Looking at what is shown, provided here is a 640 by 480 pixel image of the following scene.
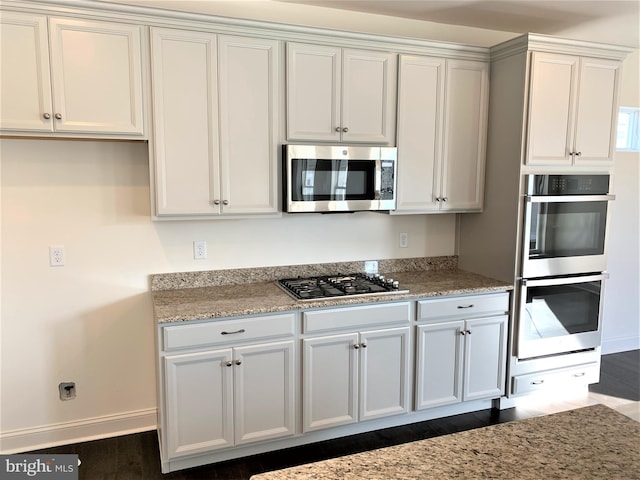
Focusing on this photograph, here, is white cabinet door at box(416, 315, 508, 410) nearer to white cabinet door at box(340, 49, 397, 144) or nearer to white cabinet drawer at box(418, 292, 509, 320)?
white cabinet drawer at box(418, 292, 509, 320)

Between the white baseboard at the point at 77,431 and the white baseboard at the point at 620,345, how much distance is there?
387 centimetres

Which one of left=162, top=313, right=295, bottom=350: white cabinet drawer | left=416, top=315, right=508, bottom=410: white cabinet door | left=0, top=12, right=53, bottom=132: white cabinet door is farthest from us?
left=416, top=315, right=508, bottom=410: white cabinet door

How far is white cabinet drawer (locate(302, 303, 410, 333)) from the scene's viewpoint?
2666mm

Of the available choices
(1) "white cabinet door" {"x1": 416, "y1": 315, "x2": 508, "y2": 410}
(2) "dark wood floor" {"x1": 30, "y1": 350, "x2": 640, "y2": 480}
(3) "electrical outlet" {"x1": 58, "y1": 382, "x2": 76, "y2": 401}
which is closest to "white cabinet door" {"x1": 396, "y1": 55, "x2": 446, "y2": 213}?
(1) "white cabinet door" {"x1": 416, "y1": 315, "x2": 508, "y2": 410}

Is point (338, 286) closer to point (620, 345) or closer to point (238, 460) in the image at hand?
point (238, 460)

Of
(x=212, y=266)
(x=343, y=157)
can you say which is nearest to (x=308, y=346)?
(x=212, y=266)

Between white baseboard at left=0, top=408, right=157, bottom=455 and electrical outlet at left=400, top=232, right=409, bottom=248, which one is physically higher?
electrical outlet at left=400, top=232, right=409, bottom=248

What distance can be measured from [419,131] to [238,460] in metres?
2.25

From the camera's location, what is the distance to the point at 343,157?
2.87 metres

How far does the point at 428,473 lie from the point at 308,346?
1621 mm

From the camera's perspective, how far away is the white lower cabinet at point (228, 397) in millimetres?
2459

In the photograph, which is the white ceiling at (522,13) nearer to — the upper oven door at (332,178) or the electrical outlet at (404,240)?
the upper oven door at (332,178)

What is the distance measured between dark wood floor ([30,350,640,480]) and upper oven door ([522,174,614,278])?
1.05m

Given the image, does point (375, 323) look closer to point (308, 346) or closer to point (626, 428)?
point (308, 346)
